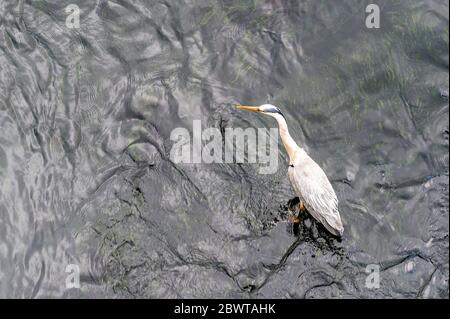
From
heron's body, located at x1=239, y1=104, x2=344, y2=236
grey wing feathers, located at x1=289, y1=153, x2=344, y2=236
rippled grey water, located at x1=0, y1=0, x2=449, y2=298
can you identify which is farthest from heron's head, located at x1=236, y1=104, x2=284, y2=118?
grey wing feathers, located at x1=289, y1=153, x2=344, y2=236

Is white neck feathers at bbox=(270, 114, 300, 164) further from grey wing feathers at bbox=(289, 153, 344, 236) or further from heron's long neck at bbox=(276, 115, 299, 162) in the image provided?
grey wing feathers at bbox=(289, 153, 344, 236)

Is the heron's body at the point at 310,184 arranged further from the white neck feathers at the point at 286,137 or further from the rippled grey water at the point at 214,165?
the rippled grey water at the point at 214,165

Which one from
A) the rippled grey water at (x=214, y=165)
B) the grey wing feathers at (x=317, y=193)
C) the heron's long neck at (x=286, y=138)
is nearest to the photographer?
the rippled grey water at (x=214, y=165)

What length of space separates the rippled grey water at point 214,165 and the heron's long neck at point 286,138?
0.49 m

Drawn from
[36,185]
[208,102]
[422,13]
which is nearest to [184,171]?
[208,102]

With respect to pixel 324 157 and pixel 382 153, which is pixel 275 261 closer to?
pixel 324 157

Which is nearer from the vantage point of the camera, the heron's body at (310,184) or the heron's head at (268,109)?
the heron's body at (310,184)

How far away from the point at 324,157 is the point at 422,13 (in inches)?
133

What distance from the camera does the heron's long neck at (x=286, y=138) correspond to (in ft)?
27.5

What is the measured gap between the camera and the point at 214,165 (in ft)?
27.9

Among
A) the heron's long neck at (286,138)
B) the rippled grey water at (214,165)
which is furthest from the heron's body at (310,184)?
the rippled grey water at (214,165)

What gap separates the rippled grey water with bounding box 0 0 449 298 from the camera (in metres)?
A: 7.52

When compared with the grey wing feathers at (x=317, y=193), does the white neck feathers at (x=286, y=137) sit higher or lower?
higher

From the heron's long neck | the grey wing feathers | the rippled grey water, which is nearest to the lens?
the rippled grey water
